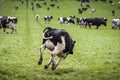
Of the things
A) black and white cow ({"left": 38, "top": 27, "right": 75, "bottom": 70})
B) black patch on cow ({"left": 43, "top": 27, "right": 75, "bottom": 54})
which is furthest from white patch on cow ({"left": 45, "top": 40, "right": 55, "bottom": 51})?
black patch on cow ({"left": 43, "top": 27, "right": 75, "bottom": 54})

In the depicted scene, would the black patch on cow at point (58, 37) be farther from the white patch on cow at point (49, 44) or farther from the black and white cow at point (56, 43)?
the white patch on cow at point (49, 44)

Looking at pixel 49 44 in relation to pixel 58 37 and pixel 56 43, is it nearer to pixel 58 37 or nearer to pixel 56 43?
pixel 56 43

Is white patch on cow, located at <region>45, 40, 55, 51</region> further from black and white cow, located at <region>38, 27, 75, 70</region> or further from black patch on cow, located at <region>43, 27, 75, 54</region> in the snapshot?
black patch on cow, located at <region>43, 27, 75, 54</region>

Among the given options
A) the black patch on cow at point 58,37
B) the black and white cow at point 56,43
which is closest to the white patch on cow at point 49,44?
the black and white cow at point 56,43

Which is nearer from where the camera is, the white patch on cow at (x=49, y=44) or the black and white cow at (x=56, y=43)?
the black and white cow at (x=56, y=43)

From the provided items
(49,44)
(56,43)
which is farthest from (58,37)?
(49,44)

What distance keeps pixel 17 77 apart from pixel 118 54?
29.3 feet

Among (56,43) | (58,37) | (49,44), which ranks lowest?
(49,44)

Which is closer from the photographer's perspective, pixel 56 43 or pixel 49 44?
pixel 56 43

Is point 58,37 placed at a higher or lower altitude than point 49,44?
higher

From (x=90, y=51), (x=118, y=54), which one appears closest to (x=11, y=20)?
(x=90, y=51)

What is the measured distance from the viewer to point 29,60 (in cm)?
1565

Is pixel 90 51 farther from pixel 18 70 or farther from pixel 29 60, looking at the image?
pixel 18 70

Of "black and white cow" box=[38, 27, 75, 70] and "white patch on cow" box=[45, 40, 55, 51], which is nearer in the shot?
"black and white cow" box=[38, 27, 75, 70]
